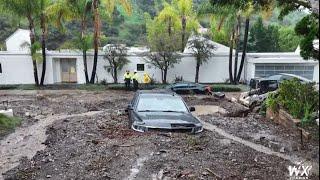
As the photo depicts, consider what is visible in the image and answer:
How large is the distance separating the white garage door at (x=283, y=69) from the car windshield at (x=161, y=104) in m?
18.3

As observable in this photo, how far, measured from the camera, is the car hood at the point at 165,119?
36.1 ft

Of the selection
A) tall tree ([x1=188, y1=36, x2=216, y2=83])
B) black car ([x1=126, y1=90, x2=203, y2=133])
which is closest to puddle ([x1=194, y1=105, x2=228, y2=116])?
black car ([x1=126, y1=90, x2=203, y2=133])

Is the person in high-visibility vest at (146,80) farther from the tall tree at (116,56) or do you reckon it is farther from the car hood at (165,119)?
the car hood at (165,119)

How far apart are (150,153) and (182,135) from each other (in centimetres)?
175

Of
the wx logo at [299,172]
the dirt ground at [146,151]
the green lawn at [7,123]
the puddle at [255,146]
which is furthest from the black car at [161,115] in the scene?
the green lawn at [7,123]

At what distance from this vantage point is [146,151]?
941 cm

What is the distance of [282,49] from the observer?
1834 inches

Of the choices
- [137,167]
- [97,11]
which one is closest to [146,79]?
[97,11]

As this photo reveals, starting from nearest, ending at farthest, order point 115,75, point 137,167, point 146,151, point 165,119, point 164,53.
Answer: point 137,167 < point 146,151 < point 165,119 < point 164,53 < point 115,75

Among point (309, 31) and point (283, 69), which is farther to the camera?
point (283, 69)

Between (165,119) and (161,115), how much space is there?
357mm

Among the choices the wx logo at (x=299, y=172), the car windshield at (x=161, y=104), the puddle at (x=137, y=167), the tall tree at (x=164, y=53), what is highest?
the tall tree at (x=164, y=53)

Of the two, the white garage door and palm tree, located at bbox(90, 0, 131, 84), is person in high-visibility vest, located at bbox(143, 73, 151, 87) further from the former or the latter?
the white garage door

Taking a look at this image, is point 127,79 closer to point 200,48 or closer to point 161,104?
point 200,48
